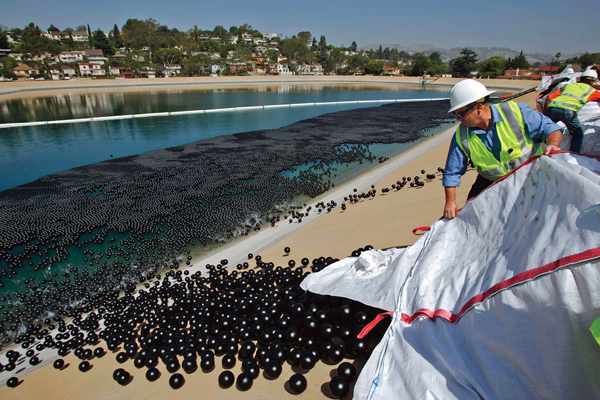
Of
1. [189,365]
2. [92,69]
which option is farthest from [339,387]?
[92,69]

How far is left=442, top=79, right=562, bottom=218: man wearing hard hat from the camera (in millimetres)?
3707

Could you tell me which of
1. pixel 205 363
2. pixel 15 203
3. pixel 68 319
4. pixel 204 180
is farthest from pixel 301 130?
pixel 205 363

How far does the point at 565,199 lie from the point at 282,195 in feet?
33.3

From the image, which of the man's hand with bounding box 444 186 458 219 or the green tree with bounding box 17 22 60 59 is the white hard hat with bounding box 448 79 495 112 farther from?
the green tree with bounding box 17 22 60 59

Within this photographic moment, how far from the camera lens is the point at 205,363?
4172mm

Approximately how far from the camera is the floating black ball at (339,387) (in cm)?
326

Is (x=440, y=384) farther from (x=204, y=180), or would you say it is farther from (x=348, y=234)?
(x=204, y=180)

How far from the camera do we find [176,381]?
3986 mm

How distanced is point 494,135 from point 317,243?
16.4 ft

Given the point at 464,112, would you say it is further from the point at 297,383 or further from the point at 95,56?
the point at 95,56

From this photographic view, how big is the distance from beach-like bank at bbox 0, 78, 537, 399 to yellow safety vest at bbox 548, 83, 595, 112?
2.89 meters

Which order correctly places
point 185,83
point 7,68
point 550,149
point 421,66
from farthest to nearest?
point 421,66 → point 185,83 → point 7,68 → point 550,149

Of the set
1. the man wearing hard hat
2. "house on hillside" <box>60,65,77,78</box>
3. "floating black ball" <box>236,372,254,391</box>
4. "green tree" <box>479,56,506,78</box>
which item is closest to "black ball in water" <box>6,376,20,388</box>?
"floating black ball" <box>236,372,254,391</box>

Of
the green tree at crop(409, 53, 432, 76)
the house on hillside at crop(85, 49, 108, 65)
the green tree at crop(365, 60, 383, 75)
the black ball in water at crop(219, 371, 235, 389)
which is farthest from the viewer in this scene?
the house on hillside at crop(85, 49, 108, 65)
